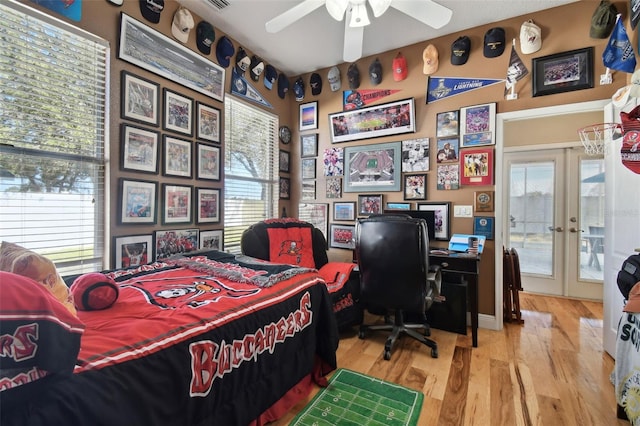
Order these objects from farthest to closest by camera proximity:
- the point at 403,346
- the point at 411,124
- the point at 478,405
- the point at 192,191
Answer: the point at 411,124 → the point at 192,191 → the point at 403,346 → the point at 478,405

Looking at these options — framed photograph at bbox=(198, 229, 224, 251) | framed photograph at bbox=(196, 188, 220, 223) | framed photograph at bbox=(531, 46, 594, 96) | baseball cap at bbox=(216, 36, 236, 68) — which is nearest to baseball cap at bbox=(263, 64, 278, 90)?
baseball cap at bbox=(216, 36, 236, 68)

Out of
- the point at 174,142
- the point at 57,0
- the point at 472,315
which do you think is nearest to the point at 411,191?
the point at 472,315

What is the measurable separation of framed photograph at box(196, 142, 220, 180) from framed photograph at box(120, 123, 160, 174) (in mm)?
403

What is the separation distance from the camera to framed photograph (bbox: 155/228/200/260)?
2.42 meters

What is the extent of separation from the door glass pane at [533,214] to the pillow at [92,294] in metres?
4.66

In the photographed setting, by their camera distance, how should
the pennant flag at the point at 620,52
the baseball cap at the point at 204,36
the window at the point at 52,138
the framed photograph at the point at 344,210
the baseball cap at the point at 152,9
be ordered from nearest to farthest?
1. the window at the point at 52,138
2. the pennant flag at the point at 620,52
3. the baseball cap at the point at 152,9
4. the baseball cap at the point at 204,36
5. the framed photograph at the point at 344,210

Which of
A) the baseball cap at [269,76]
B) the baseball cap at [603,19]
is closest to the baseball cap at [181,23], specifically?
the baseball cap at [269,76]

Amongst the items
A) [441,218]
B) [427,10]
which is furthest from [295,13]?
[441,218]

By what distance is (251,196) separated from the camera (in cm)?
346

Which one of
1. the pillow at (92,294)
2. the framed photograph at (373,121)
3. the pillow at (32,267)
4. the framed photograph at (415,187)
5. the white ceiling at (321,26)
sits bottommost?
the pillow at (92,294)

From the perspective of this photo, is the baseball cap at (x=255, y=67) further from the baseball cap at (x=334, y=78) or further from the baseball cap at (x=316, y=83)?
the baseball cap at (x=334, y=78)

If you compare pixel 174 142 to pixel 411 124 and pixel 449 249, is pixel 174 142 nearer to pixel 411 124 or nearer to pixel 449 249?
pixel 411 124

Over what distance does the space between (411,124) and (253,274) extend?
2.42 m

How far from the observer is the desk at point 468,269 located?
241cm
